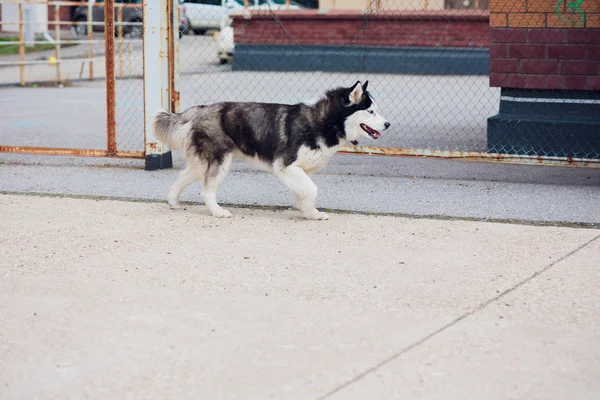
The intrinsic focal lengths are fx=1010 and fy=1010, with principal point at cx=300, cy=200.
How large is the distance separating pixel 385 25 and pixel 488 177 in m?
12.0

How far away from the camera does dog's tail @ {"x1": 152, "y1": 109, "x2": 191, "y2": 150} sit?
24.5ft

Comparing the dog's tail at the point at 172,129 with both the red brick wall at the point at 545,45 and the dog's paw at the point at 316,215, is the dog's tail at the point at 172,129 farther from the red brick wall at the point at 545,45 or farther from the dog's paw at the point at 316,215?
the red brick wall at the point at 545,45

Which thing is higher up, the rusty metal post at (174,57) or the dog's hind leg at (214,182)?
the rusty metal post at (174,57)

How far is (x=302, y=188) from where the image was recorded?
7152 millimetres

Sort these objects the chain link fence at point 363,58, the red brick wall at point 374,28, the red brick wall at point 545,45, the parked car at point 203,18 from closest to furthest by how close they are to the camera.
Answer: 1. the red brick wall at point 545,45
2. the chain link fence at point 363,58
3. the red brick wall at point 374,28
4. the parked car at point 203,18

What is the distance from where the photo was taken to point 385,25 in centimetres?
2070

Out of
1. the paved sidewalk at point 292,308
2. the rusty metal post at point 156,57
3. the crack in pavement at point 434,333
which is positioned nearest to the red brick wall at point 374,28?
the rusty metal post at point 156,57

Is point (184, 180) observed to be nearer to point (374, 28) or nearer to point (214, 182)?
point (214, 182)

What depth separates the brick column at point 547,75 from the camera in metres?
9.70

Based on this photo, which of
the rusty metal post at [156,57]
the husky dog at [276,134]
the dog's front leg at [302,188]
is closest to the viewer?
the dog's front leg at [302,188]

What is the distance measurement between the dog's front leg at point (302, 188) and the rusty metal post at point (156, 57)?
2.09 meters

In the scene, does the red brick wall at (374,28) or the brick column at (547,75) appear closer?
the brick column at (547,75)

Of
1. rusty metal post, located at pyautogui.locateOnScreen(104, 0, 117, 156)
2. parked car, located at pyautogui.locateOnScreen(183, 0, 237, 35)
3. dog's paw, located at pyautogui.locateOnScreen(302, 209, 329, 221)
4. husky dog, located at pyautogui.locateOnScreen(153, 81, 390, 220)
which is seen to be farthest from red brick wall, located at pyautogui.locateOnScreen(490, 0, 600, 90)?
parked car, located at pyautogui.locateOnScreen(183, 0, 237, 35)

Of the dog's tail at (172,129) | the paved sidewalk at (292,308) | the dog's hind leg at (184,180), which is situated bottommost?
the paved sidewalk at (292,308)
